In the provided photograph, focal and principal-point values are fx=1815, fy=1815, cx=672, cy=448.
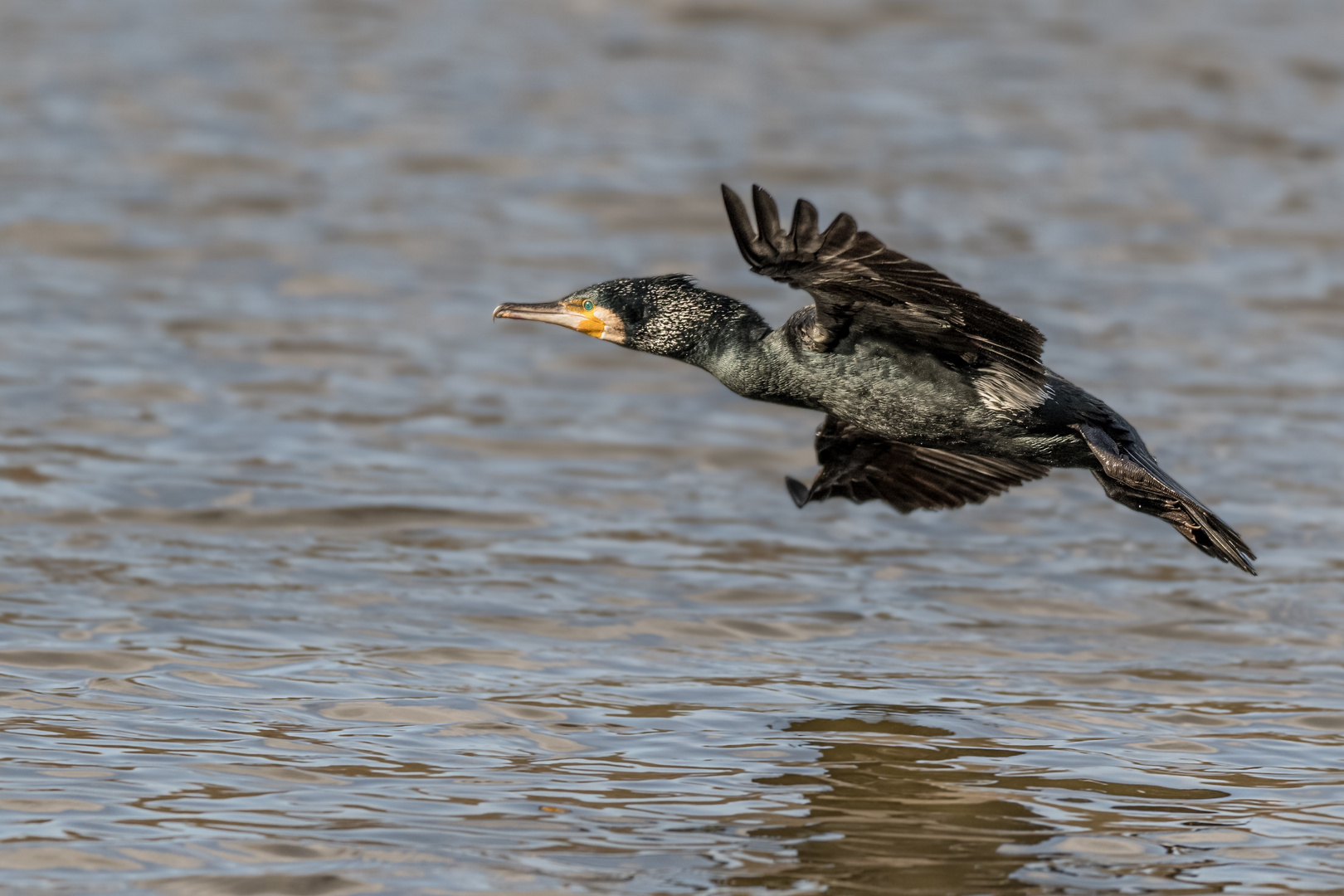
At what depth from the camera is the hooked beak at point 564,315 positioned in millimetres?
6266

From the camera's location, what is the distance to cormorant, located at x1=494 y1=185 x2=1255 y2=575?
568 cm

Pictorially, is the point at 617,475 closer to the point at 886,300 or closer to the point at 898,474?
the point at 898,474

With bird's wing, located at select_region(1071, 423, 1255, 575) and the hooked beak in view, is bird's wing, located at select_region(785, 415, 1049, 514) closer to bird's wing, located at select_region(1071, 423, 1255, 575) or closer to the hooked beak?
bird's wing, located at select_region(1071, 423, 1255, 575)

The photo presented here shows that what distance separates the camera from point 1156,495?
19.4 ft

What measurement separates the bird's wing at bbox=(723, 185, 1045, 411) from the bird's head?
406mm

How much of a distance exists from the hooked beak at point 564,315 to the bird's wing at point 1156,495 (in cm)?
164

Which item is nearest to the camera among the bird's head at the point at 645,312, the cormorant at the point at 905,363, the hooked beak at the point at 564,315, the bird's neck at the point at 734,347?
the cormorant at the point at 905,363

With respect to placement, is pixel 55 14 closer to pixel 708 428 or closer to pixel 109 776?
pixel 708 428

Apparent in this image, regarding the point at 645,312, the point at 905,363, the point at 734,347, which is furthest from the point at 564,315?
the point at 905,363

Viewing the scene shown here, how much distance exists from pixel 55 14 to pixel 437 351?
771cm

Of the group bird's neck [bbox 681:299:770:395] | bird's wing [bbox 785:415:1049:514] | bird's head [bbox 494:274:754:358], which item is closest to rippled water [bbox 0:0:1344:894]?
bird's wing [bbox 785:415:1049:514]

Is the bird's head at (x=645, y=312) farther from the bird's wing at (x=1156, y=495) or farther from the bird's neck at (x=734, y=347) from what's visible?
the bird's wing at (x=1156, y=495)

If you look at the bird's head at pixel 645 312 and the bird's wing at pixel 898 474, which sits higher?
the bird's head at pixel 645 312

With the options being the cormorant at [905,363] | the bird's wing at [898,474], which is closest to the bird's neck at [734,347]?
the cormorant at [905,363]
